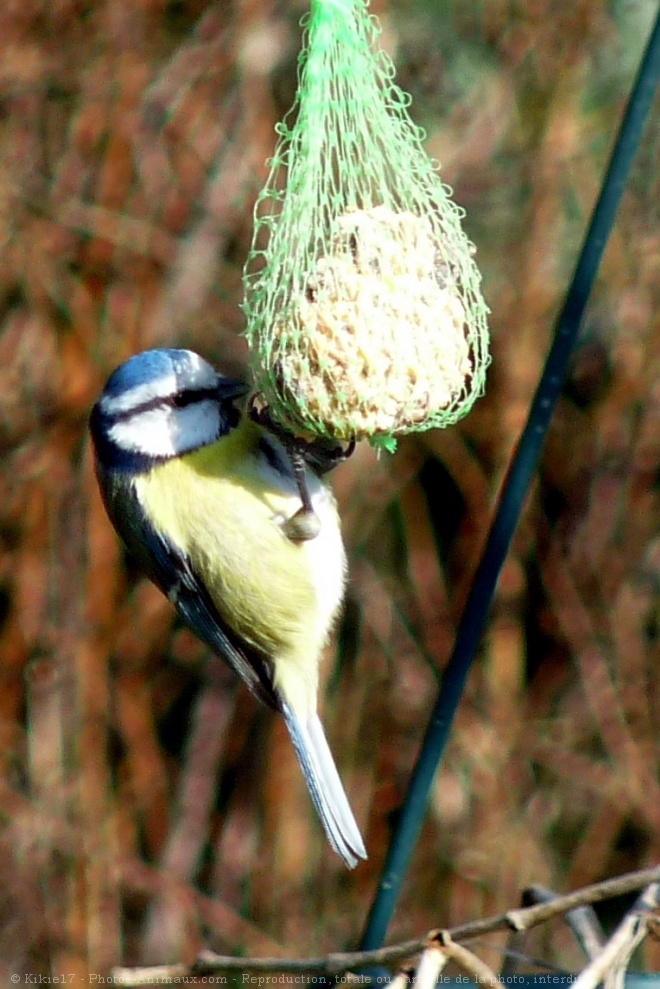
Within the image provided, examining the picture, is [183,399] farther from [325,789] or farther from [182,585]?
[325,789]

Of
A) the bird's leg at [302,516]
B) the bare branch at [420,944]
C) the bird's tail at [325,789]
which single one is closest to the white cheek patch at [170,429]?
the bird's leg at [302,516]

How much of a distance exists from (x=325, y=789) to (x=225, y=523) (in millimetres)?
387

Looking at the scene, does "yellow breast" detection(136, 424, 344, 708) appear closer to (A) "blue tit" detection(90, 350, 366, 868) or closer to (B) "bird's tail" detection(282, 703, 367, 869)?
(A) "blue tit" detection(90, 350, 366, 868)

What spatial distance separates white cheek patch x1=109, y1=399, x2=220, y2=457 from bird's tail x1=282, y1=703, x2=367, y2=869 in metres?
0.39

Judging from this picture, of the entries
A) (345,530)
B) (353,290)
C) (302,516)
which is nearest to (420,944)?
(353,290)

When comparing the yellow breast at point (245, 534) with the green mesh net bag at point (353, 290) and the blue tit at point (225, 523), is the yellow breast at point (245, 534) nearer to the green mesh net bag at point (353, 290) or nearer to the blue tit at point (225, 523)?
the blue tit at point (225, 523)

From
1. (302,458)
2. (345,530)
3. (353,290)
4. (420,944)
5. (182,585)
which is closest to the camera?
(420,944)

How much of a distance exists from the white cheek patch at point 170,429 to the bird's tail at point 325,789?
389 millimetres

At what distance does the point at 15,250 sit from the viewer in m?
2.79

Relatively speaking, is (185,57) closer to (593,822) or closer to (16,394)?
(16,394)

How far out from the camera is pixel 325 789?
1.62m

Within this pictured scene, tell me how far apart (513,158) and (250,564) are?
161 cm

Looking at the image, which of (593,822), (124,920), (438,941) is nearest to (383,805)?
(593,822)

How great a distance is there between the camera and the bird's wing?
5.20 ft
